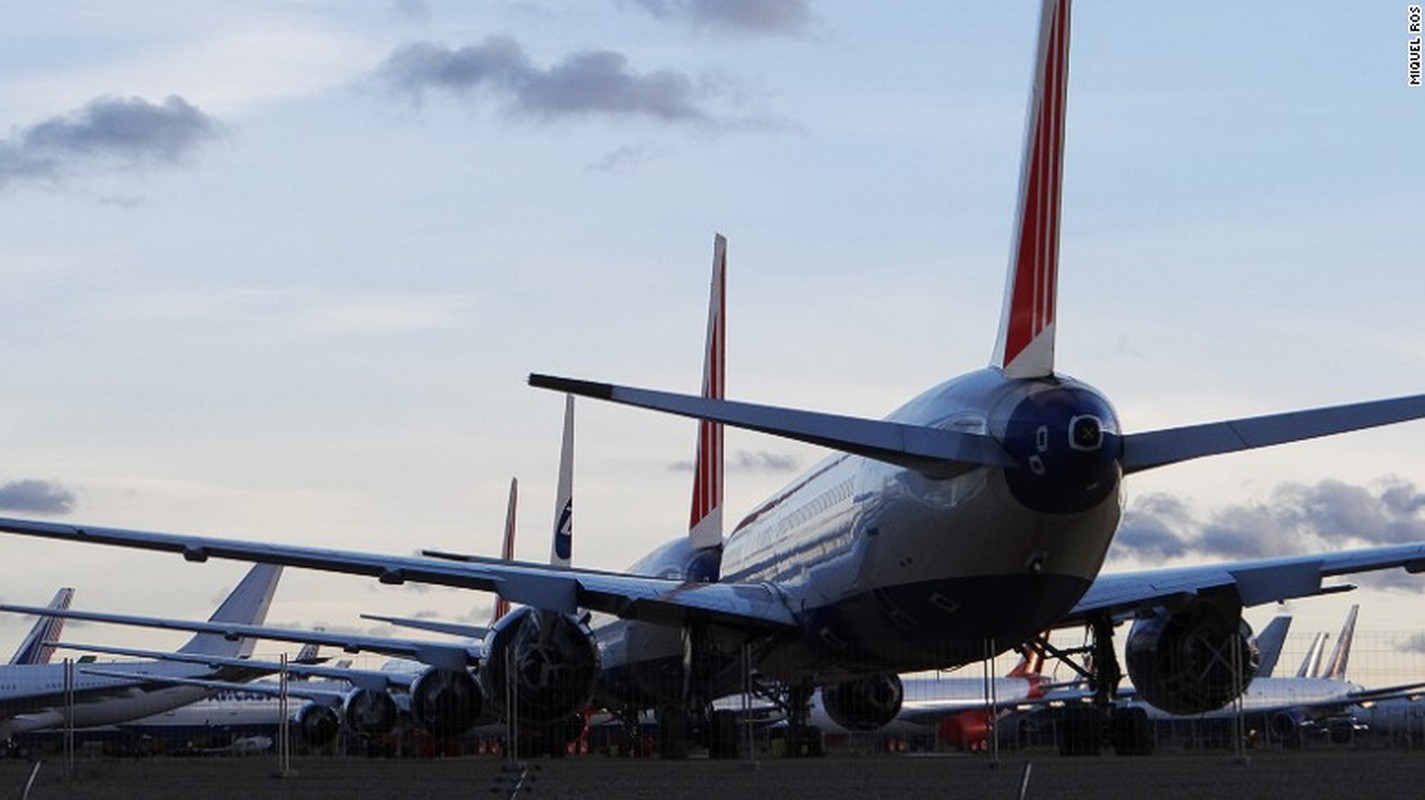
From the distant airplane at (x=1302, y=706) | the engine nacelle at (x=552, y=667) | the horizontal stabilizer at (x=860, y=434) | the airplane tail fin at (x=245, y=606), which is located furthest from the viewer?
the airplane tail fin at (x=245, y=606)

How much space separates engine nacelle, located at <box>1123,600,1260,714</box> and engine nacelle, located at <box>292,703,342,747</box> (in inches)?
1778

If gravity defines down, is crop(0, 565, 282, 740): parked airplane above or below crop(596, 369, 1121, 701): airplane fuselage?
above

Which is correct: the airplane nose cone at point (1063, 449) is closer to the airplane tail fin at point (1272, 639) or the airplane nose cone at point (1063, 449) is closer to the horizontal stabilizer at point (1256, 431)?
the horizontal stabilizer at point (1256, 431)

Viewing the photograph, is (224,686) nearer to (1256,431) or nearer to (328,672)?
(328,672)

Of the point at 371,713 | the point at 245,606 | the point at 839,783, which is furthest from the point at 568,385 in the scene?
the point at 245,606

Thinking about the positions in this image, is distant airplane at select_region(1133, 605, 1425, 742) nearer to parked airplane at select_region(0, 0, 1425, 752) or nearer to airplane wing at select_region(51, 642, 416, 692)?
airplane wing at select_region(51, 642, 416, 692)

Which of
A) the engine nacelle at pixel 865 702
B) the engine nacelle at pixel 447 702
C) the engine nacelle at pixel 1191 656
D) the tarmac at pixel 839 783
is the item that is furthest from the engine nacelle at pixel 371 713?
the tarmac at pixel 839 783

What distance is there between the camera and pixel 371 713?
2534 inches

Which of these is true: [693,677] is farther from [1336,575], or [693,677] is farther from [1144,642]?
[1336,575]

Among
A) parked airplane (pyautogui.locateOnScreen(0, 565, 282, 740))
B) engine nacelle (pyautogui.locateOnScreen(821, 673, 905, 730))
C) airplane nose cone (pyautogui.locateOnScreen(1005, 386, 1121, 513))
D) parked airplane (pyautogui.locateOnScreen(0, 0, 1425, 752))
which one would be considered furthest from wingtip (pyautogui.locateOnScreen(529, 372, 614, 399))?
parked airplane (pyautogui.locateOnScreen(0, 565, 282, 740))

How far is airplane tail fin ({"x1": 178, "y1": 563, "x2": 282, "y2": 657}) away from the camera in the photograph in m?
91.4

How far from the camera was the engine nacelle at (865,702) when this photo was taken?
43.8 metres

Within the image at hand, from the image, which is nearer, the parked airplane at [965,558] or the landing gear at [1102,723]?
the parked airplane at [965,558]

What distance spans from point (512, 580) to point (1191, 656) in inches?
405
